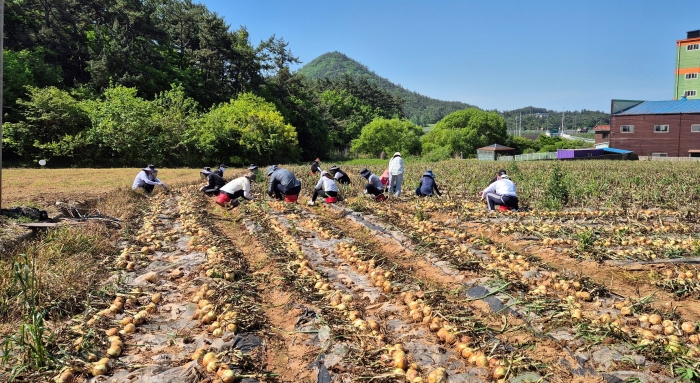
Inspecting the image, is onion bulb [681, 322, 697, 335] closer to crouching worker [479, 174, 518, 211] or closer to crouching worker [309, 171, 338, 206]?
crouching worker [479, 174, 518, 211]

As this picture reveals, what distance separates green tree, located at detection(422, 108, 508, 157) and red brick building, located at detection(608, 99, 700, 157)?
19.9 metres

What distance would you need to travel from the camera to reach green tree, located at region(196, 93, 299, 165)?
33.3 metres

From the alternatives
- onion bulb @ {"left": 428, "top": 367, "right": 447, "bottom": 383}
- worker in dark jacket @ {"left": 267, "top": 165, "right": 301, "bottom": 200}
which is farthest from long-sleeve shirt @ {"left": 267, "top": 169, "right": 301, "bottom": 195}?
onion bulb @ {"left": 428, "top": 367, "right": 447, "bottom": 383}

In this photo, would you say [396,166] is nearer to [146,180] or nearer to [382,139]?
[146,180]

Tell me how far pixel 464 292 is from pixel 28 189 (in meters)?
13.9

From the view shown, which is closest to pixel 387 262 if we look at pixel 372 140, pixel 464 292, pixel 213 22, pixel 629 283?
pixel 464 292

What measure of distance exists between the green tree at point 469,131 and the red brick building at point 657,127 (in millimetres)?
19863

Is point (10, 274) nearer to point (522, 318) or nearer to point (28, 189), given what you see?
point (522, 318)

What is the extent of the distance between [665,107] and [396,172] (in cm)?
4185

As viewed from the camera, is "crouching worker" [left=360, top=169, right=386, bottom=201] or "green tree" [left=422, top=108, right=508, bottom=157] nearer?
"crouching worker" [left=360, top=169, right=386, bottom=201]

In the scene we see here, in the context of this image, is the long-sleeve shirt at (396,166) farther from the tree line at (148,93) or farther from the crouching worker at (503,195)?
the tree line at (148,93)

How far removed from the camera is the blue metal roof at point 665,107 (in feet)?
134

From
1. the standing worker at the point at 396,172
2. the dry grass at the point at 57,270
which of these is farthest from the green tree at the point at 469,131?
the dry grass at the point at 57,270

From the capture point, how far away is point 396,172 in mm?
12867
